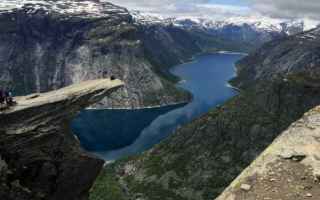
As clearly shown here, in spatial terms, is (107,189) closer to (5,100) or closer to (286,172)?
(5,100)

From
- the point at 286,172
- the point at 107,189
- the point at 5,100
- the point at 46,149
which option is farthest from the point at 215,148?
the point at 286,172

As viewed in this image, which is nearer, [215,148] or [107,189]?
[107,189]

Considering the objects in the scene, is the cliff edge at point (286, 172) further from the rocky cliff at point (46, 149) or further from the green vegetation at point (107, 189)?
the green vegetation at point (107, 189)

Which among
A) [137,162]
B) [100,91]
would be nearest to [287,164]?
[100,91]

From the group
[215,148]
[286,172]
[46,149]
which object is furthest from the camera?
[215,148]

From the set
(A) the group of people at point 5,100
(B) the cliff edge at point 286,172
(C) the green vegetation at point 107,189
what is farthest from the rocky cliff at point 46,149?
(C) the green vegetation at point 107,189

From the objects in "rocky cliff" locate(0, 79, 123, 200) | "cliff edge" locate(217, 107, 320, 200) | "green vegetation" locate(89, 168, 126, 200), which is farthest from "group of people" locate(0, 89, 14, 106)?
"green vegetation" locate(89, 168, 126, 200)
